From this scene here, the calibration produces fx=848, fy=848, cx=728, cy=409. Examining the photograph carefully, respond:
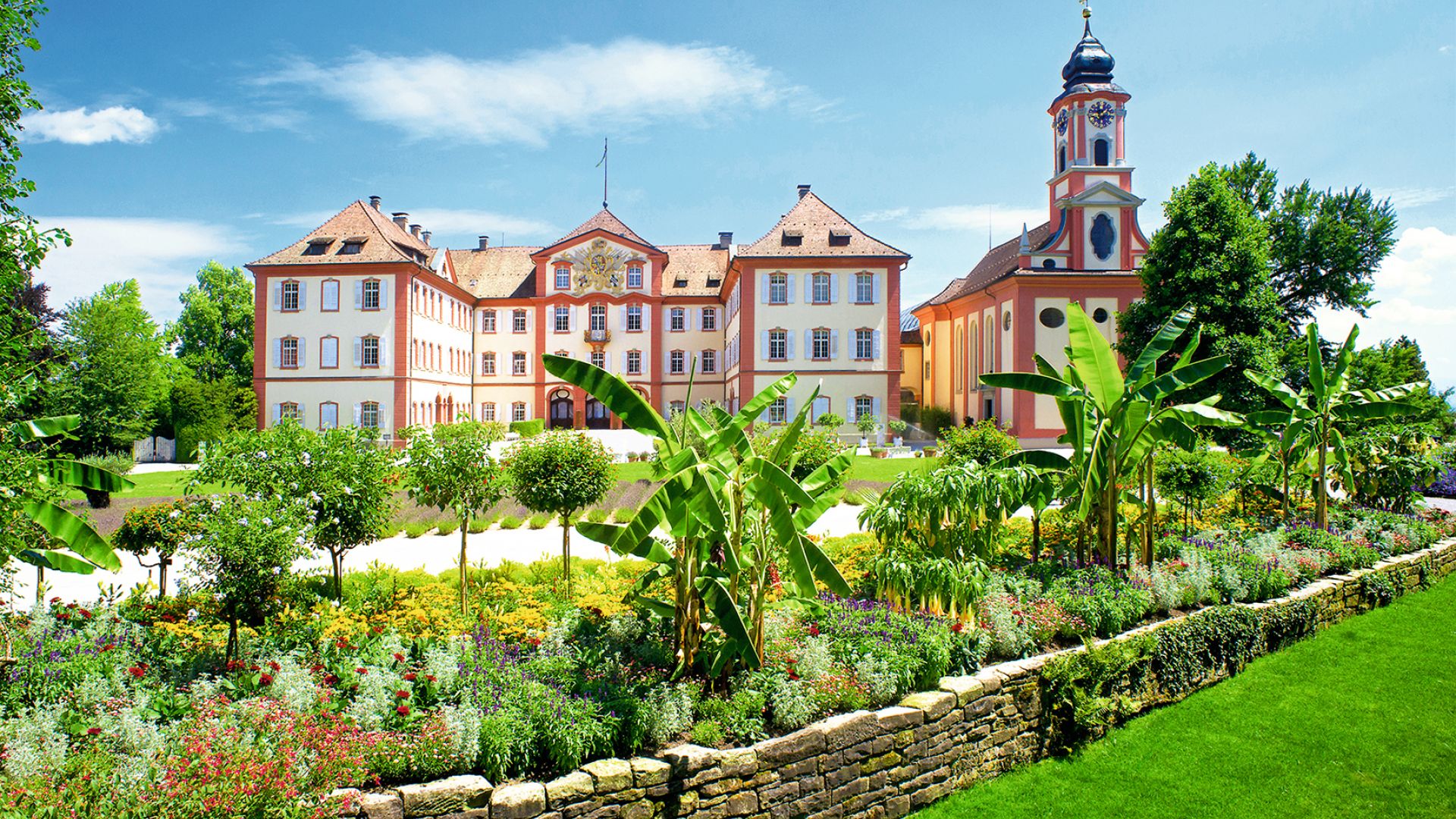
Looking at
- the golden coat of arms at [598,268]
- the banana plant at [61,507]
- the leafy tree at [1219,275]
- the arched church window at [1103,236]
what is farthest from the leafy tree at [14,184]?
the golden coat of arms at [598,268]

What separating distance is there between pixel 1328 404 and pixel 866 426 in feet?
79.1

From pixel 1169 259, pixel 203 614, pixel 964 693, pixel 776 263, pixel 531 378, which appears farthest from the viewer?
pixel 531 378

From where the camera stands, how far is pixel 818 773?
20.0 feet

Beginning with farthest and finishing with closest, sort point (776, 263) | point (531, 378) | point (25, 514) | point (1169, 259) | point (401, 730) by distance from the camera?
point (531, 378), point (776, 263), point (1169, 259), point (25, 514), point (401, 730)

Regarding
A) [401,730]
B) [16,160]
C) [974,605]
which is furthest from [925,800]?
[16,160]

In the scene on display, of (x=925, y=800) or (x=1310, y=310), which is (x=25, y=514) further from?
(x=1310, y=310)

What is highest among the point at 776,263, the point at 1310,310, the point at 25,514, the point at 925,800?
the point at 776,263

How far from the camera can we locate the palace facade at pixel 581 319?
39.7 m

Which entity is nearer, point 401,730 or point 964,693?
point 401,730

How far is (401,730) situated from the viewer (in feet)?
18.4

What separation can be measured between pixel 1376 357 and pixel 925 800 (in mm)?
32795

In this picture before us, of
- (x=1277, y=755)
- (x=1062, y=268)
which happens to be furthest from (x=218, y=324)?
(x=1277, y=755)

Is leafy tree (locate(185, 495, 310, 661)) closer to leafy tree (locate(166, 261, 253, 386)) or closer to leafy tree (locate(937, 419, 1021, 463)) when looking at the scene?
leafy tree (locate(937, 419, 1021, 463))

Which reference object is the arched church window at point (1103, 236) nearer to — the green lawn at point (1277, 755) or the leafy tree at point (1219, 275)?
the leafy tree at point (1219, 275)
